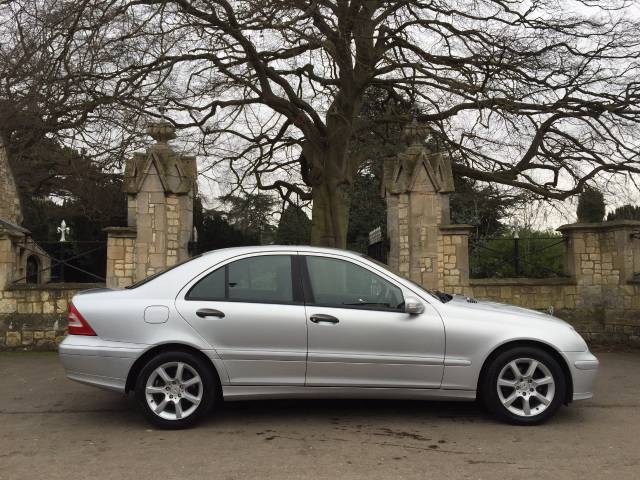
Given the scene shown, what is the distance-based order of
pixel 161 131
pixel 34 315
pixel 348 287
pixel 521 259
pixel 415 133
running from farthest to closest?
pixel 521 259 → pixel 415 133 → pixel 161 131 → pixel 34 315 → pixel 348 287

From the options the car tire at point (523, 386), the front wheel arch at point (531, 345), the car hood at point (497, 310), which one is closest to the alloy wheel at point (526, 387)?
the car tire at point (523, 386)

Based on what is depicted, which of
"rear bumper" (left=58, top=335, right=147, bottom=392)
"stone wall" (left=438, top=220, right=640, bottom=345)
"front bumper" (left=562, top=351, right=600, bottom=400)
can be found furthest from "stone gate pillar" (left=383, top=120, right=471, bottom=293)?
"rear bumper" (left=58, top=335, right=147, bottom=392)

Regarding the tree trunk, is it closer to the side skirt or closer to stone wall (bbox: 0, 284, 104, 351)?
stone wall (bbox: 0, 284, 104, 351)

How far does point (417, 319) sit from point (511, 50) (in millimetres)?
8092

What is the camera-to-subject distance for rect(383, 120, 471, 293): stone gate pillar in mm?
9578

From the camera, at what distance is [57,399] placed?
5.85 metres

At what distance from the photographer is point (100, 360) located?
4.73 m

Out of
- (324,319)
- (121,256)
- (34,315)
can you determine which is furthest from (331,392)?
(34,315)

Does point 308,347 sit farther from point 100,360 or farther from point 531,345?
point 531,345

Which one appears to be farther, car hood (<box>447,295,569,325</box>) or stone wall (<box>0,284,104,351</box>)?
stone wall (<box>0,284,104,351</box>)

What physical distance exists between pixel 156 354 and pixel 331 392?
149 centimetres

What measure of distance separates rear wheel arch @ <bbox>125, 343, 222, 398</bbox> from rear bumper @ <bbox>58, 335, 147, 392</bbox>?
0.15 feet

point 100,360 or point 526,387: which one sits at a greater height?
point 100,360

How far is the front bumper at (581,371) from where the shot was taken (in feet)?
15.8
